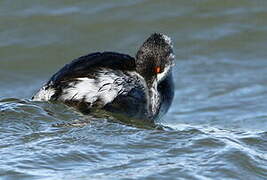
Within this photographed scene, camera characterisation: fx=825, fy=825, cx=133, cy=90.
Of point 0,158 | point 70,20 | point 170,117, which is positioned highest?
point 70,20

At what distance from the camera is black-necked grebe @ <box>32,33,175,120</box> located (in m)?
7.34

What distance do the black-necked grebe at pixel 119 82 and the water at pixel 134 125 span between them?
0.15 m

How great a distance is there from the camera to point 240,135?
743cm

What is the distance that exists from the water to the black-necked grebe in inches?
5.9

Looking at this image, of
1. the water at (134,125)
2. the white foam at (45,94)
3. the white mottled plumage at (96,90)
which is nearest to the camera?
the water at (134,125)

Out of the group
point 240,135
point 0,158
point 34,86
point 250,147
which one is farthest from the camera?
point 34,86

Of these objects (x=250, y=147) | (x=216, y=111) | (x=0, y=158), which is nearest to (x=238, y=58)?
(x=216, y=111)

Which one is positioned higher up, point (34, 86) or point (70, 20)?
point (70, 20)

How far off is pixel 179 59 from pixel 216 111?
1.59 meters

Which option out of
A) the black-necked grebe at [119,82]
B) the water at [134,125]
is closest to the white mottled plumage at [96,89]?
the black-necked grebe at [119,82]

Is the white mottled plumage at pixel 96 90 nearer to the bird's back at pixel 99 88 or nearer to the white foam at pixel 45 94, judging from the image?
the bird's back at pixel 99 88

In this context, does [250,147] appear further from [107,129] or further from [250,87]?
[250,87]

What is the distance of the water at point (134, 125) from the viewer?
610 cm

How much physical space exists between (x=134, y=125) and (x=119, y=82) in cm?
41
